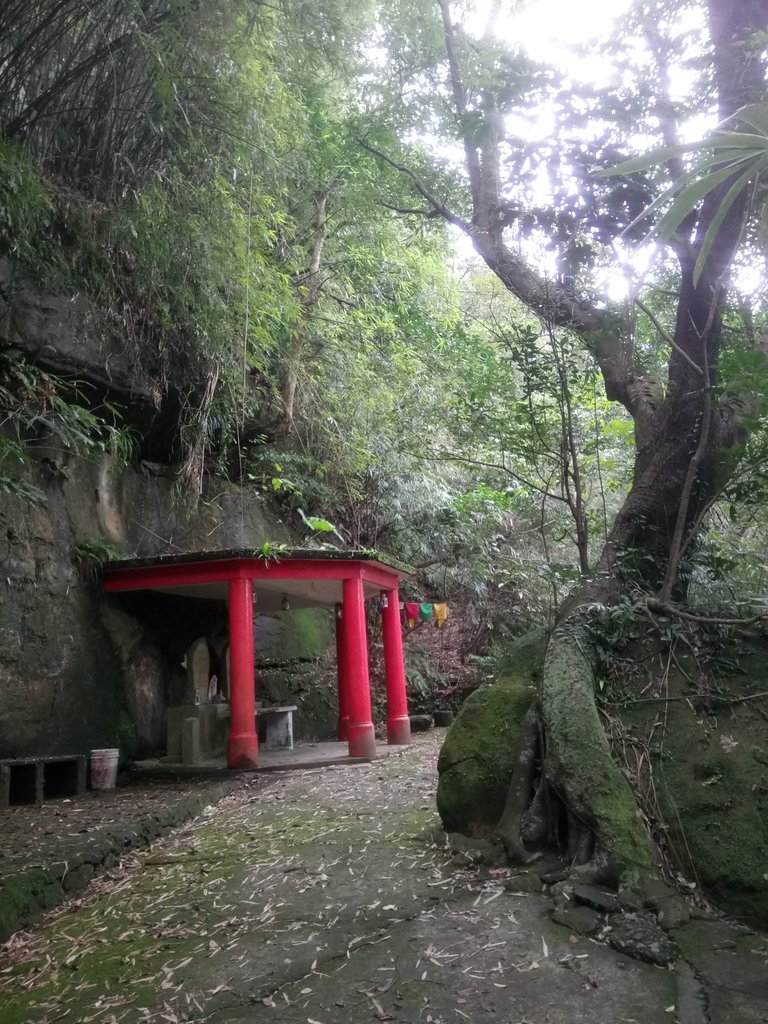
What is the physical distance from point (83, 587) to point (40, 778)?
232cm

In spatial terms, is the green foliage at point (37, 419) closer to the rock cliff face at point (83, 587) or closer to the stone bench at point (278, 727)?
the rock cliff face at point (83, 587)

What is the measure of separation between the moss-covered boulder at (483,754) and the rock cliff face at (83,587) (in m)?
4.87

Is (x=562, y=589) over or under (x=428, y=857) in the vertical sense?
over

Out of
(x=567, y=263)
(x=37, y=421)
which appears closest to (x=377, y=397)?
(x=37, y=421)

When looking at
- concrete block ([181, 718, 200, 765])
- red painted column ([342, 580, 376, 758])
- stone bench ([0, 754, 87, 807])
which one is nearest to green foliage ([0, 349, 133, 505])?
stone bench ([0, 754, 87, 807])

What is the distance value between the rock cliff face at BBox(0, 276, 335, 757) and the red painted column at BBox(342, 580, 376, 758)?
2342mm

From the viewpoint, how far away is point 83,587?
8312 millimetres

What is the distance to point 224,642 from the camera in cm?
1046

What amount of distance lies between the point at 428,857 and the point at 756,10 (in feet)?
19.5

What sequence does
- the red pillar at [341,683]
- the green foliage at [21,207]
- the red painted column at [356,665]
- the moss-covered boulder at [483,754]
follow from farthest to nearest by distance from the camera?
the red pillar at [341,683]
the red painted column at [356,665]
the green foliage at [21,207]
the moss-covered boulder at [483,754]

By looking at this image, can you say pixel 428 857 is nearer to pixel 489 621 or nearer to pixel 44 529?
pixel 44 529

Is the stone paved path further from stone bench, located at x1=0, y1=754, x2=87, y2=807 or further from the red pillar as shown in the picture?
the red pillar

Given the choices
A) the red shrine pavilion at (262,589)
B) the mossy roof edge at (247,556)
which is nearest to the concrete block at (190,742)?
Result: the red shrine pavilion at (262,589)

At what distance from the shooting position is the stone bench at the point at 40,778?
660 centimetres
